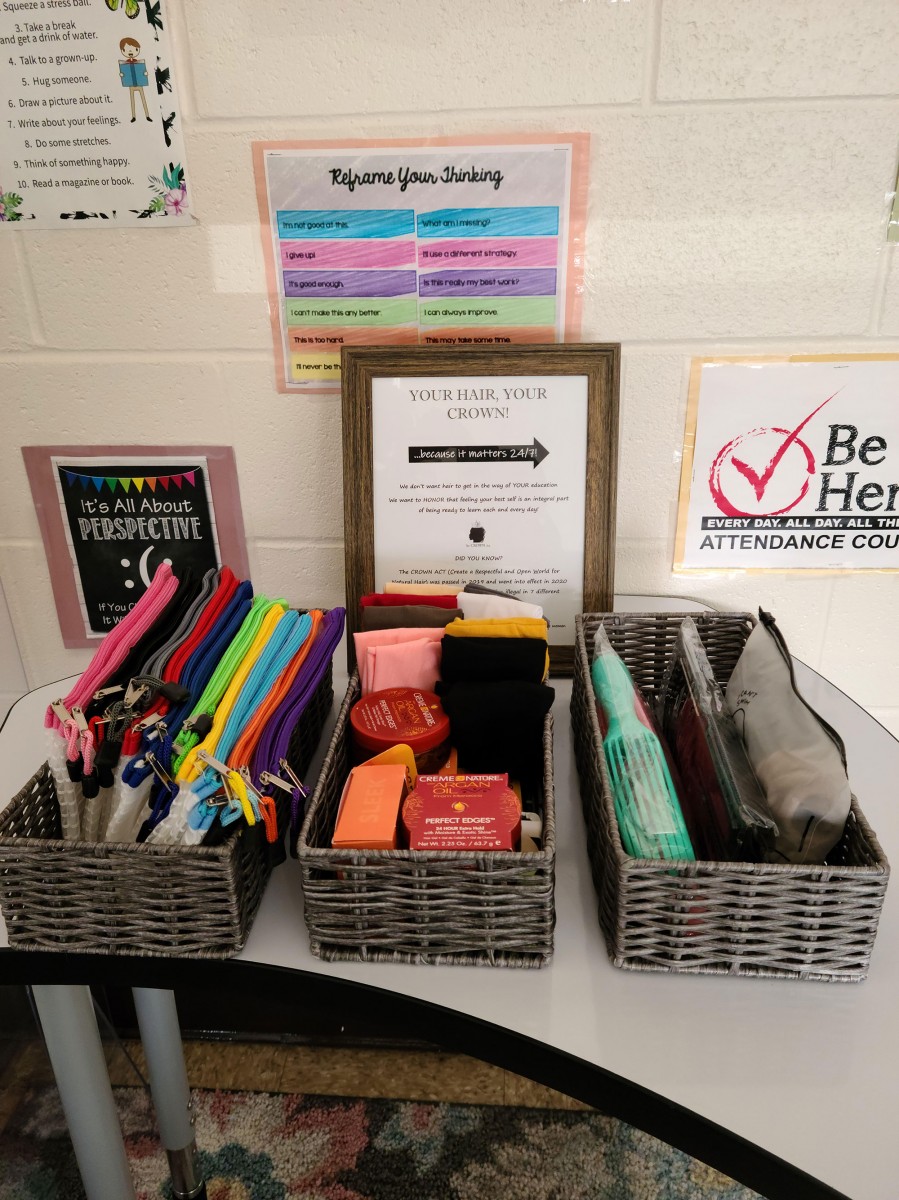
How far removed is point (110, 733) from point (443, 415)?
57 cm

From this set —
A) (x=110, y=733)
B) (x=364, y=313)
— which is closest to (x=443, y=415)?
(x=364, y=313)

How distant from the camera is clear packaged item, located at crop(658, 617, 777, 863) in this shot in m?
0.69

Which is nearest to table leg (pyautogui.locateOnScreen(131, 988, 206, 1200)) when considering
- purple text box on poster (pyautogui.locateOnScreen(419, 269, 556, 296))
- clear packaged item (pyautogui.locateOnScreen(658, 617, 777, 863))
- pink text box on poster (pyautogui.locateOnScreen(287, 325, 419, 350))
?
clear packaged item (pyautogui.locateOnScreen(658, 617, 777, 863))

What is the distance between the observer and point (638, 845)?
2.28ft

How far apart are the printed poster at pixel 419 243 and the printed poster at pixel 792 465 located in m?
0.25

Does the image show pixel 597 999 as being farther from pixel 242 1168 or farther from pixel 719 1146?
pixel 242 1168

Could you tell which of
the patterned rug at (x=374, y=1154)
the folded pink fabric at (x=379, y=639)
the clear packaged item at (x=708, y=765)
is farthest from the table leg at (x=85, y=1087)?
the clear packaged item at (x=708, y=765)

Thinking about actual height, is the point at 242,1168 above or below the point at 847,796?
below

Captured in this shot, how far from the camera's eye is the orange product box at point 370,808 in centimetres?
69

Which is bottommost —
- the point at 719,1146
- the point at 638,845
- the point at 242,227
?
the point at 719,1146

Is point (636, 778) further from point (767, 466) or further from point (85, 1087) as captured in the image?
point (85, 1087)

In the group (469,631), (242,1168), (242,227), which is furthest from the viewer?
(242,1168)

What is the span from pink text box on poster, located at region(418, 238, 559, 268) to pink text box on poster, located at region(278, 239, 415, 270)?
26mm

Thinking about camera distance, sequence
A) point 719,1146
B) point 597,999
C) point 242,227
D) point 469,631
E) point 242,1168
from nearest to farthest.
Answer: point 719,1146
point 597,999
point 469,631
point 242,227
point 242,1168
